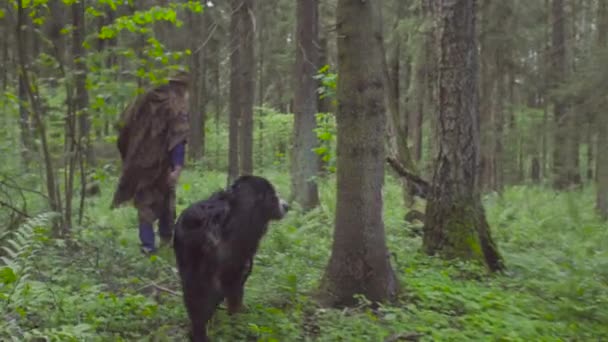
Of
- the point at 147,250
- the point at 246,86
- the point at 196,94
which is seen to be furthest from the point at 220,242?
the point at 196,94

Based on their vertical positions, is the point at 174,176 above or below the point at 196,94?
below

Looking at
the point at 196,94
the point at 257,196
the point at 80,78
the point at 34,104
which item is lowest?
the point at 257,196

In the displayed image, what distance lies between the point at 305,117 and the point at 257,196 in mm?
6579

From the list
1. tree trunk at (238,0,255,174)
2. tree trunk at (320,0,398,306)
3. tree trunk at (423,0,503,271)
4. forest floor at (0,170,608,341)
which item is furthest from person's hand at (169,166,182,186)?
tree trunk at (238,0,255,174)

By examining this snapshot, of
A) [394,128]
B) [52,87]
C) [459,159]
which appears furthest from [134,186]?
[394,128]

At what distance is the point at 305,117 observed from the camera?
11.8m

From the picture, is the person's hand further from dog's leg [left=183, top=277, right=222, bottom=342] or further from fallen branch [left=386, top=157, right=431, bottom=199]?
fallen branch [left=386, top=157, right=431, bottom=199]

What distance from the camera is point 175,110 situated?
7148 millimetres

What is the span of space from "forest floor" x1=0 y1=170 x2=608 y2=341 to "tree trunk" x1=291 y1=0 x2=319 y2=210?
12.3 ft

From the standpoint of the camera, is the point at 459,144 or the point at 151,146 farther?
the point at 151,146

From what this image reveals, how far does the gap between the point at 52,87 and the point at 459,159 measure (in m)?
5.32

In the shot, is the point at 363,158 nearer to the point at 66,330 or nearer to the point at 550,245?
the point at 66,330

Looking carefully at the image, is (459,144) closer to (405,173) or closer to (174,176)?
(405,173)

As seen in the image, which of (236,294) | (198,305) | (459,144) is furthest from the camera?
(459,144)
